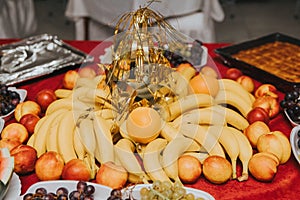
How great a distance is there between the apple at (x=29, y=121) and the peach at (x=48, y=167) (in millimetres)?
156

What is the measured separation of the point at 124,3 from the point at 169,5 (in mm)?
187

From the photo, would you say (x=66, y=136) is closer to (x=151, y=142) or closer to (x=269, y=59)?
(x=151, y=142)

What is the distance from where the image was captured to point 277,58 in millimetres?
1394

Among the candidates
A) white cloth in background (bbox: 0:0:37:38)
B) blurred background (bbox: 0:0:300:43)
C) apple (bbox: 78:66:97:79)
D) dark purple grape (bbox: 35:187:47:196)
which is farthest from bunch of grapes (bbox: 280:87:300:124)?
blurred background (bbox: 0:0:300:43)

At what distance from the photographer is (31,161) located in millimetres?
888

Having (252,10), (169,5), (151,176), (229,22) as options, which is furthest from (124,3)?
(252,10)

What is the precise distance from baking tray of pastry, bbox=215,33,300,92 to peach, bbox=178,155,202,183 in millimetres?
458

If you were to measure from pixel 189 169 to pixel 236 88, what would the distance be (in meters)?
0.34

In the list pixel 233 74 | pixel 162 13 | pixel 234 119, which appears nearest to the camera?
pixel 234 119

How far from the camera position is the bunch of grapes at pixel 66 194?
77cm

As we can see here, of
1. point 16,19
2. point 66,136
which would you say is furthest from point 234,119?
point 16,19

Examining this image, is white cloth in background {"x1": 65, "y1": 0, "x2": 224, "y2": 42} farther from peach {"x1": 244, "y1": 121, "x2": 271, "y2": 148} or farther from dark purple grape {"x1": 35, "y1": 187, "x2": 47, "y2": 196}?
dark purple grape {"x1": 35, "y1": 187, "x2": 47, "y2": 196}

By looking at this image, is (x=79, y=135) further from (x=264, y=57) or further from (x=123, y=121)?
(x=264, y=57)

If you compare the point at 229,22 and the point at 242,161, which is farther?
the point at 229,22
